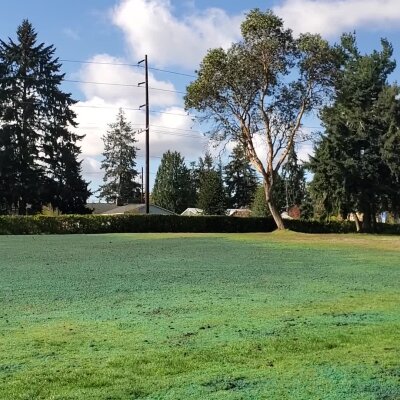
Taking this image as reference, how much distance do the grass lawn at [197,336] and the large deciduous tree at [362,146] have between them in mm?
33044

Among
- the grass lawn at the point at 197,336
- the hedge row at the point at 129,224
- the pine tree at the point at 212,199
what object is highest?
the pine tree at the point at 212,199

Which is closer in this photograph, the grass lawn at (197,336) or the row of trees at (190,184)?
the grass lawn at (197,336)

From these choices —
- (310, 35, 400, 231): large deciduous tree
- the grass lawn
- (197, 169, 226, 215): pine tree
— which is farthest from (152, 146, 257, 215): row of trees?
the grass lawn

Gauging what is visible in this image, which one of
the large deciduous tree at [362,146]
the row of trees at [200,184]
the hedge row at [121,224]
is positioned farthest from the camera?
the row of trees at [200,184]

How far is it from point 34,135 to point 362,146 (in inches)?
1230

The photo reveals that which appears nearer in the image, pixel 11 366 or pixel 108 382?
pixel 108 382

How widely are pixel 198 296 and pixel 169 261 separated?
21.4ft

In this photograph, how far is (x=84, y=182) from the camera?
54938 millimetres

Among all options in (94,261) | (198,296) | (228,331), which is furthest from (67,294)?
(94,261)

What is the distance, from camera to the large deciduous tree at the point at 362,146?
4341cm

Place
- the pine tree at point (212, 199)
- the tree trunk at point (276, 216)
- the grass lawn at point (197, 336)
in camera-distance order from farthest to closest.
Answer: the pine tree at point (212, 199)
the tree trunk at point (276, 216)
the grass lawn at point (197, 336)

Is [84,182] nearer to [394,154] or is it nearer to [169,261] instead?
[394,154]

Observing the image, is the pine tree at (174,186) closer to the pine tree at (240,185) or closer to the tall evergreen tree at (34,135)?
the pine tree at (240,185)

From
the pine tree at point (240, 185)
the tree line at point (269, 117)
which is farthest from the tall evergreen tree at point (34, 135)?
the pine tree at point (240, 185)
